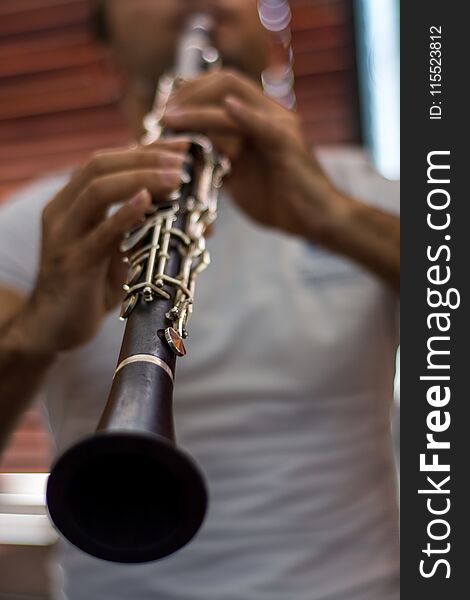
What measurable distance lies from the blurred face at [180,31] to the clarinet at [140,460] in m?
0.55

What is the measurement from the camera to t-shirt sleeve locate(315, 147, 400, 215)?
102 cm

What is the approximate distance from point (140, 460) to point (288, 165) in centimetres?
44

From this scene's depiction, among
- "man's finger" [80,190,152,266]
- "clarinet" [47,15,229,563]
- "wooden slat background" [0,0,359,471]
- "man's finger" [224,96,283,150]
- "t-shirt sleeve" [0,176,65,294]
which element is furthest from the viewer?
"wooden slat background" [0,0,359,471]

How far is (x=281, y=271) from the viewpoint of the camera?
3.16ft

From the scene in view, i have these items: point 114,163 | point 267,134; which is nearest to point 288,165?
point 267,134

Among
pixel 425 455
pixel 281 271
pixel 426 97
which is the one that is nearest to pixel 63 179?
pixel 281 271

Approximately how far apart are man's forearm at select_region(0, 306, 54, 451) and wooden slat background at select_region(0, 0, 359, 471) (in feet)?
4.28

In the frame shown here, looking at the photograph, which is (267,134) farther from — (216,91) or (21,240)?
(21,240)

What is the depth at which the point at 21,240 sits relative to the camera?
98 cm

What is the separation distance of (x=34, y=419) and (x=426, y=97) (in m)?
2.38

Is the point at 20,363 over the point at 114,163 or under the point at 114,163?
under

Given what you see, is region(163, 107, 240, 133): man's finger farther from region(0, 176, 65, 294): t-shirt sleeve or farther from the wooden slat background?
the wooden slat background

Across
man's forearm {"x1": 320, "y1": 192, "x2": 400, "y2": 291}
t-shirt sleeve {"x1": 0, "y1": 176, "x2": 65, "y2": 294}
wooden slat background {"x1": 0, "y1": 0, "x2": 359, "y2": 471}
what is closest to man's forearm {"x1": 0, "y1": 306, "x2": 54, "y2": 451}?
t-shirt sleeve {"x1": 0, "y1": 176, "x2": 65, "y2": 294}

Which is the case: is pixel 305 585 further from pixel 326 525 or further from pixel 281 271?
pixel 281 271
